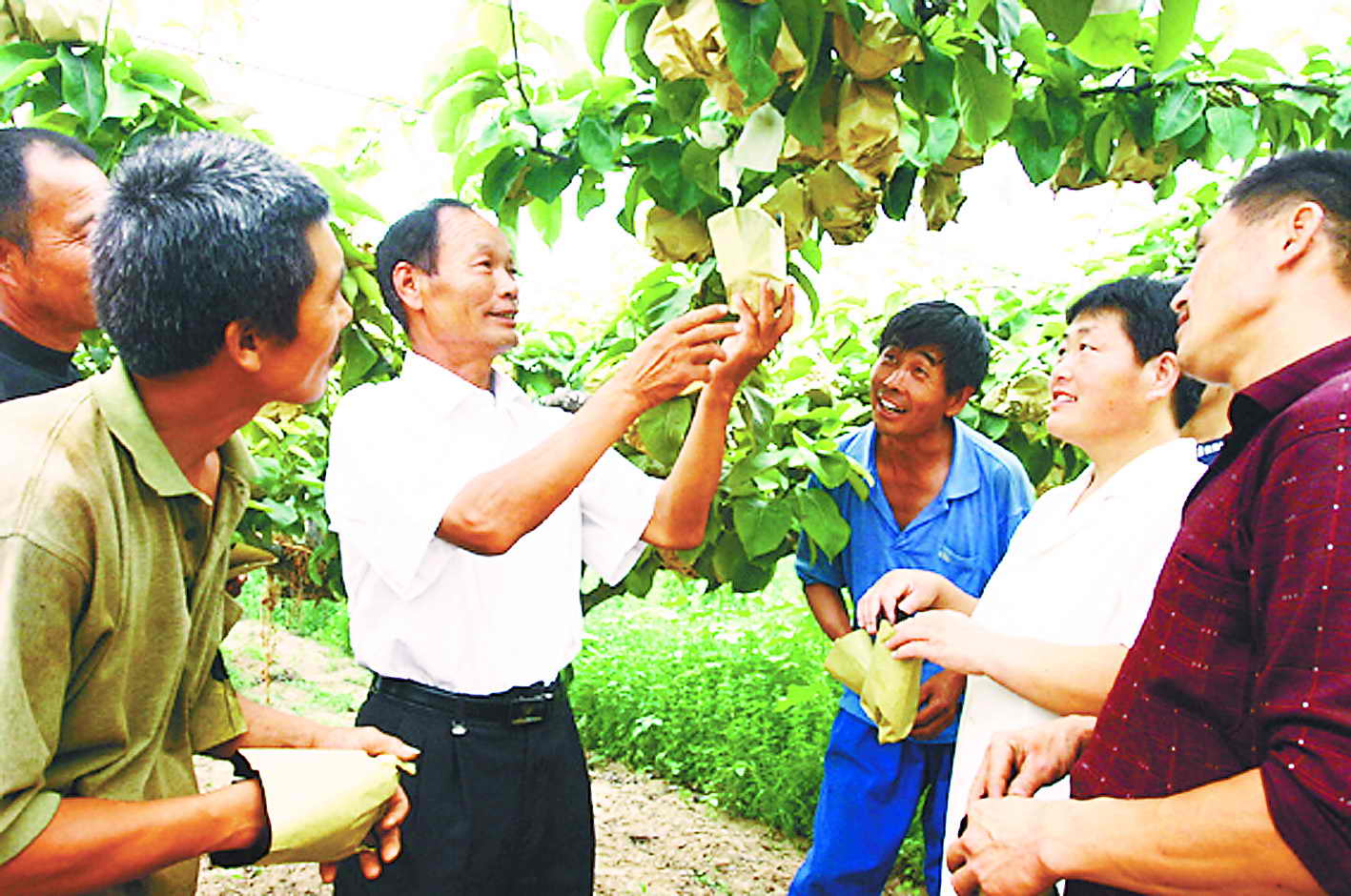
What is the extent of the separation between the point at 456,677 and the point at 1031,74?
154cm

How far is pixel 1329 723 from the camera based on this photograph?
0.86 meters

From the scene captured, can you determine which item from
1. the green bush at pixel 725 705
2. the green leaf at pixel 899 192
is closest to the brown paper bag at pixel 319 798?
the green leaf at pixel 899 192

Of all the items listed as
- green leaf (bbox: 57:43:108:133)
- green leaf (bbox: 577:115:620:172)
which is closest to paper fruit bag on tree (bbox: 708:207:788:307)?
green leaf (bbox: 577:115:620:172)

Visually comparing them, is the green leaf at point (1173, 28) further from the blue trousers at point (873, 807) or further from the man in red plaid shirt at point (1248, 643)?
the blue trousers at point (873, 807)

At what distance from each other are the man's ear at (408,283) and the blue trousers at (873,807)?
146cm

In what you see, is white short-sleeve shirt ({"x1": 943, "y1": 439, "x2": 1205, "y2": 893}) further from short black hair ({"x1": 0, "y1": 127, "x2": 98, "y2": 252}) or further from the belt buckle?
short black hair ({"x1": 0, "y1": 127, "x2": 98, "y2": 252})

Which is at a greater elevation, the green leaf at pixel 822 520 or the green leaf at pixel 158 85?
the green leaf at pixel 158 85

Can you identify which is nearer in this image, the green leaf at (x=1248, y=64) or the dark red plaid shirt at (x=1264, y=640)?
the dark red plaid shirt at (x=1264, y=640)

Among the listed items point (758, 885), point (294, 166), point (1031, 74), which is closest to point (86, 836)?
point (294, 166)

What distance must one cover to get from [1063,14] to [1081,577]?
3.20ft

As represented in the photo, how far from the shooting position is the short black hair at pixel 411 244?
1.92m

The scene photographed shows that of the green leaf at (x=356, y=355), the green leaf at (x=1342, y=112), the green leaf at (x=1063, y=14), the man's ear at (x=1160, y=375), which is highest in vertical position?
the green leaf at (x=1342, y=112)

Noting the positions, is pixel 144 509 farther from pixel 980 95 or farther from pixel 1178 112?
pixel 1178 112

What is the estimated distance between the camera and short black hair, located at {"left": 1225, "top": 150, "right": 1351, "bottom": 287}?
3.59 ft
